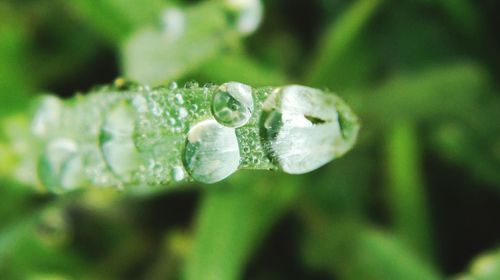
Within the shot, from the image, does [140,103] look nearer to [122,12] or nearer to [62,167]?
[62,167]

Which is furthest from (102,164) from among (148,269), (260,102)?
(148,269)

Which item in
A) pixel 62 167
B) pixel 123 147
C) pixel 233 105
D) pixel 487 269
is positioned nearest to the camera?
pixel 233 105

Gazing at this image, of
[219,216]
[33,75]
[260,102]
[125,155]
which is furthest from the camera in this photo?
[33,75]

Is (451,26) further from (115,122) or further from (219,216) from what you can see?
(115,122)

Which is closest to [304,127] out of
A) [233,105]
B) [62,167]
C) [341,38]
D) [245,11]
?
[233,105]

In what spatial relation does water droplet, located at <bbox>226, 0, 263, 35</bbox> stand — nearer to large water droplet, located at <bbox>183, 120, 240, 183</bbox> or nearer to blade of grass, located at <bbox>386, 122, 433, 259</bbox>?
blade of grass, located at <bbox>386, 122, 433, 259</bbox>

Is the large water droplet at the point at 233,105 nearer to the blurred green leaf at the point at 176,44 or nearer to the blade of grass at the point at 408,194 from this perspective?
the blurred green leaf at the point at 176,44
